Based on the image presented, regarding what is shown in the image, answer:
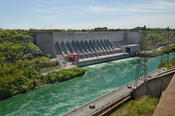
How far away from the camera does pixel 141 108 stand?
49.0 feet

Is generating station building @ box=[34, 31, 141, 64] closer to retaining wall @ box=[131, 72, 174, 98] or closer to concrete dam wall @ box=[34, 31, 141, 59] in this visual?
concrete dam wall @ box=[34, 31, 141, 59]

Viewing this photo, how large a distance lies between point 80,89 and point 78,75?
7330 mm

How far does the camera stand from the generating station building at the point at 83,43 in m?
47.0

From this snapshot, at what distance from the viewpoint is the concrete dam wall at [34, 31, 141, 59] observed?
46.9 metres

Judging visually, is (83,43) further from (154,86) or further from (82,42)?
(154,86)

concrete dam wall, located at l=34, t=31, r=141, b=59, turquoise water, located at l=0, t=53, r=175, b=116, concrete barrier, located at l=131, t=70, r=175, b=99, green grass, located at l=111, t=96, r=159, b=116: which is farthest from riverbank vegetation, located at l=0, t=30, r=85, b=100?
concrete barrier, located at l=131, t=70, r=175, b=99

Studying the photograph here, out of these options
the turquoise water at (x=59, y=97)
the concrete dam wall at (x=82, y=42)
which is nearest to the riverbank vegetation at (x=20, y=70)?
the turquoise water at (x=59, y=97)

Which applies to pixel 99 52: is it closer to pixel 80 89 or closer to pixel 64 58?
pixel 64 58

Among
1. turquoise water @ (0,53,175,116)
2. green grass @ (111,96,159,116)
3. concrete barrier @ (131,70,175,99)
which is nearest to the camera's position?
green grass @ (111,96,159,116)

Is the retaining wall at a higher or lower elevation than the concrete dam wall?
lower

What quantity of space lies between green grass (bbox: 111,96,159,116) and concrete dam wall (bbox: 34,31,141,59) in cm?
3154

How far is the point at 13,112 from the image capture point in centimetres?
1983

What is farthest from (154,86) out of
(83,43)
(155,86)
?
(83,43)

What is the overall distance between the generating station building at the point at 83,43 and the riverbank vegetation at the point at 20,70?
5.00 m
